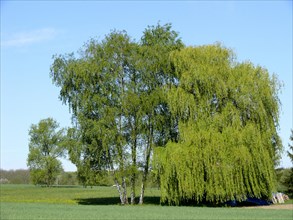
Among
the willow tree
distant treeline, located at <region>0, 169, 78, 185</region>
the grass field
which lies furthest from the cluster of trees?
distant treeline, located at <region>0, 169, 78, 185</region>

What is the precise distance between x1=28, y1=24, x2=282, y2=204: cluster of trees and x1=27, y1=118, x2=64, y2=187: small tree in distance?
34.6 meters

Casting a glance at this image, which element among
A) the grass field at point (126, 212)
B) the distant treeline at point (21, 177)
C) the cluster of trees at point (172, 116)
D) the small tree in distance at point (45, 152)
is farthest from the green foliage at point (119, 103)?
the distant treeline at point (21, 177)

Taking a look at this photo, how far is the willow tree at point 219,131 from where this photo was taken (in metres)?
27.7

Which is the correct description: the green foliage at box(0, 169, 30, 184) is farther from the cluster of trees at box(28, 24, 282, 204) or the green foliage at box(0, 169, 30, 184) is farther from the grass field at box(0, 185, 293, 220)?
the grass field at box(0, 185, 293, 220)

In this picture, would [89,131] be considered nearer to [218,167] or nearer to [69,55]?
[69,55]

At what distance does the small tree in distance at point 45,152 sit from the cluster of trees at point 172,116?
34609 millimetres

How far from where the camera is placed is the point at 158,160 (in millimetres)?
29281

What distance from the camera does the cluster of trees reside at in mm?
27875

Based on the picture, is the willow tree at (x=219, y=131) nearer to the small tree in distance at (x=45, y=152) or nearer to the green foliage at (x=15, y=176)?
the small tree in distance at (x=45, y=152)

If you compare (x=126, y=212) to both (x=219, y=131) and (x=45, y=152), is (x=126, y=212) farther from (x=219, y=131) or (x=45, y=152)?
(x=45, y=152)

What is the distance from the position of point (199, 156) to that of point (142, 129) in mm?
6725

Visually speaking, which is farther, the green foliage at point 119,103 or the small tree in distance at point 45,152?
the small tree in distance at point 45,152

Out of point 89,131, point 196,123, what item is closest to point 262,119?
point 196,123

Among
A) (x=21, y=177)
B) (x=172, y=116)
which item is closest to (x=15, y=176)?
(x=21, y=177)
